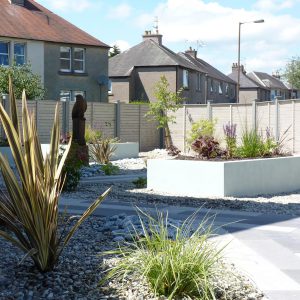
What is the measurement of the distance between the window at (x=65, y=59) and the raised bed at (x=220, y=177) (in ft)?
82.4

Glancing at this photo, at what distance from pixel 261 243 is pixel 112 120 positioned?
21141 millimetres

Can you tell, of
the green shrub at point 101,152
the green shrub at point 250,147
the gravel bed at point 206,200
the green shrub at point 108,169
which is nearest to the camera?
the gravel bed at point 206,200

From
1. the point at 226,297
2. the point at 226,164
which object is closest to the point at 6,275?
the point at 226,297

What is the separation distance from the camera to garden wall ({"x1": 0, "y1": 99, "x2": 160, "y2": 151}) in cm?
2586

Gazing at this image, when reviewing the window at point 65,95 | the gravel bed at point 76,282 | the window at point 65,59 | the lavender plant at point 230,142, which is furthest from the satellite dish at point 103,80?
the gravel bed at point 76,282

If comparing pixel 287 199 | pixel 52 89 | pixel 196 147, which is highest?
pixel 52 89

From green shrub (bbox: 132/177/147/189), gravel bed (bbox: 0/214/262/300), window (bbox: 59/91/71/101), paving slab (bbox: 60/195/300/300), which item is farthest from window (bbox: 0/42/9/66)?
gravel bed (bbox: 0/214/262/300)

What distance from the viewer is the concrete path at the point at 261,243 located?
19.2 ft

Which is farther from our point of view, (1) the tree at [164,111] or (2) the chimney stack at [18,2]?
(2) the chimney stack at [18,2]

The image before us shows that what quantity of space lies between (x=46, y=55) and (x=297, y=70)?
1564 inches

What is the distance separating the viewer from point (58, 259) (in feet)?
19.0

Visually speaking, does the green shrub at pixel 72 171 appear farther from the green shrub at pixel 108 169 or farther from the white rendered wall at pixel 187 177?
Result: the green shrub at pixel 108 169

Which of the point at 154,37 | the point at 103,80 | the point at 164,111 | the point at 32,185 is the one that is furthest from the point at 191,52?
the point at 32,185

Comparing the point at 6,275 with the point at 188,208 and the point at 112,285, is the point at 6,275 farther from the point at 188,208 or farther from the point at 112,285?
the point at 188,208
